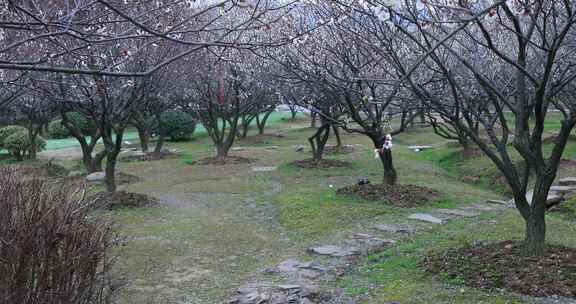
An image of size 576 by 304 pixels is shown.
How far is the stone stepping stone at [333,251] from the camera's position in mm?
6492

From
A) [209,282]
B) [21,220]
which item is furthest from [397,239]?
[21,220]

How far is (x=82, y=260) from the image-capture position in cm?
363

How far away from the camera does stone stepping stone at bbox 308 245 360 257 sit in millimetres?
6492

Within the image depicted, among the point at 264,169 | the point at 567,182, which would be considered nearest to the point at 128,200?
the point at 264,169

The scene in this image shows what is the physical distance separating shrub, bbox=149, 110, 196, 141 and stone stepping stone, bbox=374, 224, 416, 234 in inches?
647

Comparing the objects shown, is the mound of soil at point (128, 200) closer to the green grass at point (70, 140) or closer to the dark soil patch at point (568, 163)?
the dark soil patch at point (568, 163)

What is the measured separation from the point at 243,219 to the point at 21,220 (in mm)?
5699

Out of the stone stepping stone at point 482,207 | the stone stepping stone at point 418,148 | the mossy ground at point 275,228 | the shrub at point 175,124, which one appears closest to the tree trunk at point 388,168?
the mossy ground at point 275,228

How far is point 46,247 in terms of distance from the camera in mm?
3412

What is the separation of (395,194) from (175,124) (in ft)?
50.4

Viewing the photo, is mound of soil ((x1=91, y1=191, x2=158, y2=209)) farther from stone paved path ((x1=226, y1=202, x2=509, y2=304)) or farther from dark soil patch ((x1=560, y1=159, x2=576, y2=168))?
dark soil patch ((x1=560, y1=159, x2=576, y2=168))

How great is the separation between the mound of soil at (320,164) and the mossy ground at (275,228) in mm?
Answer: 279

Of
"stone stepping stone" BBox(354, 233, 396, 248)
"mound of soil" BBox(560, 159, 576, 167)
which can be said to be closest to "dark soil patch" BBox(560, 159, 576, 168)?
"mound of soil" BBox(560, 159, 576, 167)

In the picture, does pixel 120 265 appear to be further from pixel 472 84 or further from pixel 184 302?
pixel 472 84
